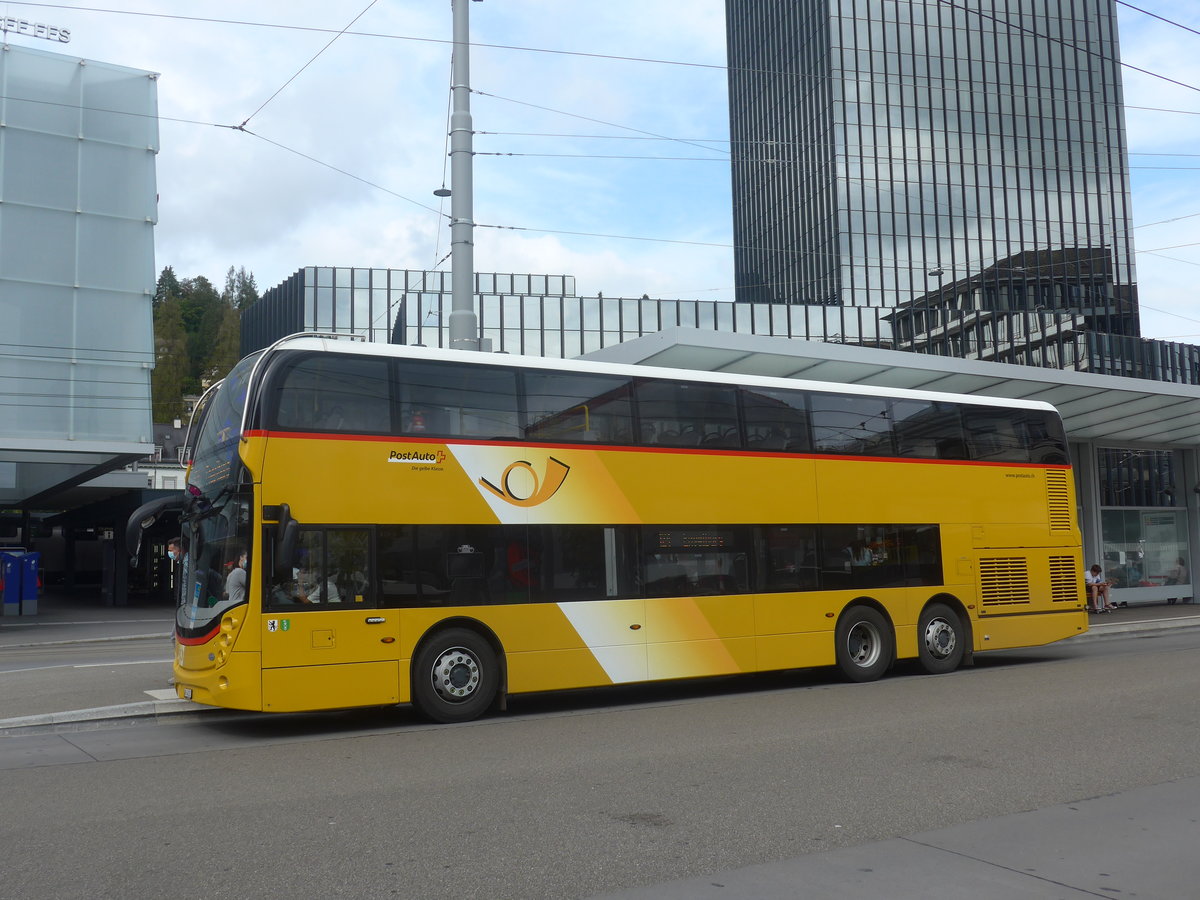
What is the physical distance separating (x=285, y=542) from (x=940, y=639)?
31.4 feet

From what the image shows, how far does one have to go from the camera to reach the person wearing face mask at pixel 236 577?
34.0 ft

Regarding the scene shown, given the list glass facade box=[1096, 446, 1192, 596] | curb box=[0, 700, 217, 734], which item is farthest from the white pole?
glass facade box=[1096, 446, 1192, 596]

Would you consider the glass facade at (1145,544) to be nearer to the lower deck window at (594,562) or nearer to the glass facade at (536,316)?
the lower deck window at (594,562)

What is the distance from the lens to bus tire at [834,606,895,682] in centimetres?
1445

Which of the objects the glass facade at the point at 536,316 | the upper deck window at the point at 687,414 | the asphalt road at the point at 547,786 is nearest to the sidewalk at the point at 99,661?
the asphalt road at the point at 547,786

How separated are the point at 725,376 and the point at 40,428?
2419 centimetres

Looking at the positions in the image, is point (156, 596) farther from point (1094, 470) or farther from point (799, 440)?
point (799, 440)

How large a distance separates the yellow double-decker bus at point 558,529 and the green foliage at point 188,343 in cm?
7515

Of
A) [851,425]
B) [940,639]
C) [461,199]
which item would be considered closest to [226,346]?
[461,199]

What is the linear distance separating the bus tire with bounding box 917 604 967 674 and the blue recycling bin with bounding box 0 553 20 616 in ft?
95.1

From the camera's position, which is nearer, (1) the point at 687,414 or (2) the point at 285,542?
(2) the point at 285,542

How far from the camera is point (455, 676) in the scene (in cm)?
1137

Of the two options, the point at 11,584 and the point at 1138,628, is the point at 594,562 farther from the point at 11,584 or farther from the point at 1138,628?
the point at 11,584

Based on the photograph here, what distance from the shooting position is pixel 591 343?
67.8 metres
